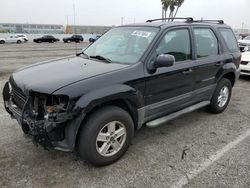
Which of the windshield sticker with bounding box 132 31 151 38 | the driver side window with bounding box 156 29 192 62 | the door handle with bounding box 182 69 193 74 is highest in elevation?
the windshield sticker with bounding box 132 31 151 38

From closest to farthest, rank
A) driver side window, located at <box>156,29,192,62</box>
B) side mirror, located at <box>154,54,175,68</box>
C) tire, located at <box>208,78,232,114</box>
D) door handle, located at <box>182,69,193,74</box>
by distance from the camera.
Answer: side mirror, located at <box>154,54,175,68</box>, driver side window, located at <box>156,29,192,62</box>, door handle, located at <box>182,69,193,74</box>, tire, located at <box>208,78,232,114</box>

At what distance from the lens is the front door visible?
3355 millimetres

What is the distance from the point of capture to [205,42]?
13.9 feet

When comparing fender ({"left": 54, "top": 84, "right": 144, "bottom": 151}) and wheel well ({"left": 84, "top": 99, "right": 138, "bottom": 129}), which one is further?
wheel well ({"left": 84, "top": 99, "right": 138, "bottom": 129})

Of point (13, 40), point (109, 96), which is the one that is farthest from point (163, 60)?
point (13, 40)

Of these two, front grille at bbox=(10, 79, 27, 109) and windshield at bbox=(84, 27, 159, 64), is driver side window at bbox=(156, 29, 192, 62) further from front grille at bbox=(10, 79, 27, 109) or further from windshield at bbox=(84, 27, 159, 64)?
front grille at bbox=(10, 79, 27, 109)

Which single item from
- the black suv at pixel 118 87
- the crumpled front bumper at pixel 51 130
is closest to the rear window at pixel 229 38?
the black suv at pixel 118 87

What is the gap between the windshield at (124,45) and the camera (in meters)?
3.40

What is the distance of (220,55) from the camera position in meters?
4.49

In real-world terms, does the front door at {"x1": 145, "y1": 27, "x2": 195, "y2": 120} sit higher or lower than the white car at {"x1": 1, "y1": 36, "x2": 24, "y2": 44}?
lower

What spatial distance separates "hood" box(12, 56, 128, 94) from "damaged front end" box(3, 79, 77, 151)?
0.11 m

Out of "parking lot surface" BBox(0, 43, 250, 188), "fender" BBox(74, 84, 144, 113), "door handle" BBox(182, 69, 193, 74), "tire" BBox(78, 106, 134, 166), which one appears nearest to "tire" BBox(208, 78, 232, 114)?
"parking lot surface" BBox(0, 43, 250, 188)

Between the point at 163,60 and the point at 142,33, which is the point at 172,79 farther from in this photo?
the point at 142,33

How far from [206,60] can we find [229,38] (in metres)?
1.16
